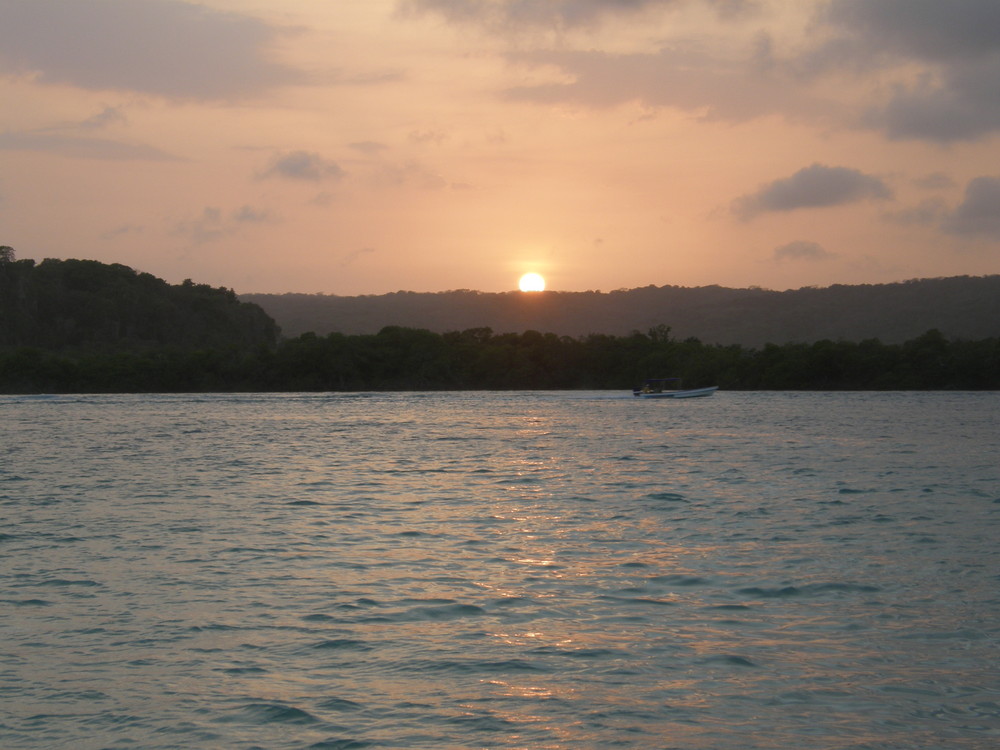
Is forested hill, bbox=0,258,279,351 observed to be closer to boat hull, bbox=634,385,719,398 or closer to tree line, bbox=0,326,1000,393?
tree line, bbox=0,326,1000,393

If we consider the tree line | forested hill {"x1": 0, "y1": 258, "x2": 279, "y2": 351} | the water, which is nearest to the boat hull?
the tree line

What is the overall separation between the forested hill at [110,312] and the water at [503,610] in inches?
4675

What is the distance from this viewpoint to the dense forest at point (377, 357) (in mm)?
117188

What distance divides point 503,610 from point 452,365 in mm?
124463

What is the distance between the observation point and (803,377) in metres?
121

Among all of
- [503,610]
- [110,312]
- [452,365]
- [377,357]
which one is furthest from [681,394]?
[110,312]

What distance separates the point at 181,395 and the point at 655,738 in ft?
401

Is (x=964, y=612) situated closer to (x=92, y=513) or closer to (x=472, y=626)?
(x=472, y=626)

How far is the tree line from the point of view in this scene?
12106 centimetres

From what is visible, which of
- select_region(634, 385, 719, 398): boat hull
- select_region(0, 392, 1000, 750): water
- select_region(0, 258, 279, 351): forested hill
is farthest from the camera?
select_region(0, 258, 279, 351): forested hill

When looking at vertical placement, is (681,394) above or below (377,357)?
below

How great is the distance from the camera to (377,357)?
13600 centimetres

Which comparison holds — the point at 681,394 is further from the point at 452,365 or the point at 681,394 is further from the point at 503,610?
the point at 503,610

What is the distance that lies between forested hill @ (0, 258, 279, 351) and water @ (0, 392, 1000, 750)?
11875 cm
